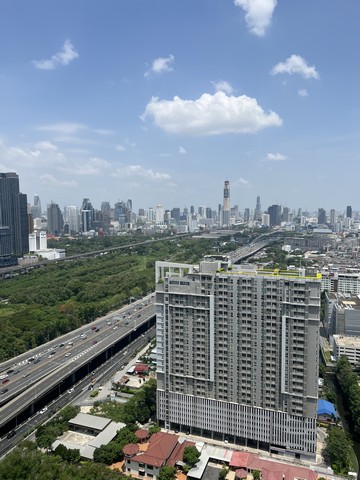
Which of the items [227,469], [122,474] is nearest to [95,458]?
[122,474]

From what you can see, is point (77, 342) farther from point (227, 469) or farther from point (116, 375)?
point (227, 469)

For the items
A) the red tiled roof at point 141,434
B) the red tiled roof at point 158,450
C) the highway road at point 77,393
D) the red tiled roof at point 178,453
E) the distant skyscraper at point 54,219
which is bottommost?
the highway road at point 77,393

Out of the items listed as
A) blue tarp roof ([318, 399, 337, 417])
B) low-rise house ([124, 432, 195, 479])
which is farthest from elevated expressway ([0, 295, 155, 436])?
blue tarp roof ([318, 399, 337, 417])

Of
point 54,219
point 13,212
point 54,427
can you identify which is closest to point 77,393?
point 54,427

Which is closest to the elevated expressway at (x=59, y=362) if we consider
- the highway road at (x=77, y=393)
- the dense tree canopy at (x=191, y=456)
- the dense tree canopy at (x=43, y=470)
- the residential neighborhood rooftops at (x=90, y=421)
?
the highway road at (x=77, y=393)

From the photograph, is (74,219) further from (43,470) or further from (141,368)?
(43,470)

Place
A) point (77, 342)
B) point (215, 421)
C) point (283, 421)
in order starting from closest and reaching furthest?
point (283, 421)
point (215, 421)
point (77, 342)

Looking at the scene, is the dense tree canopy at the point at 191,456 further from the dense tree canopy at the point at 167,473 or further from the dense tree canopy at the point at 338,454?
the dense tree canopy at the point at 338,454
